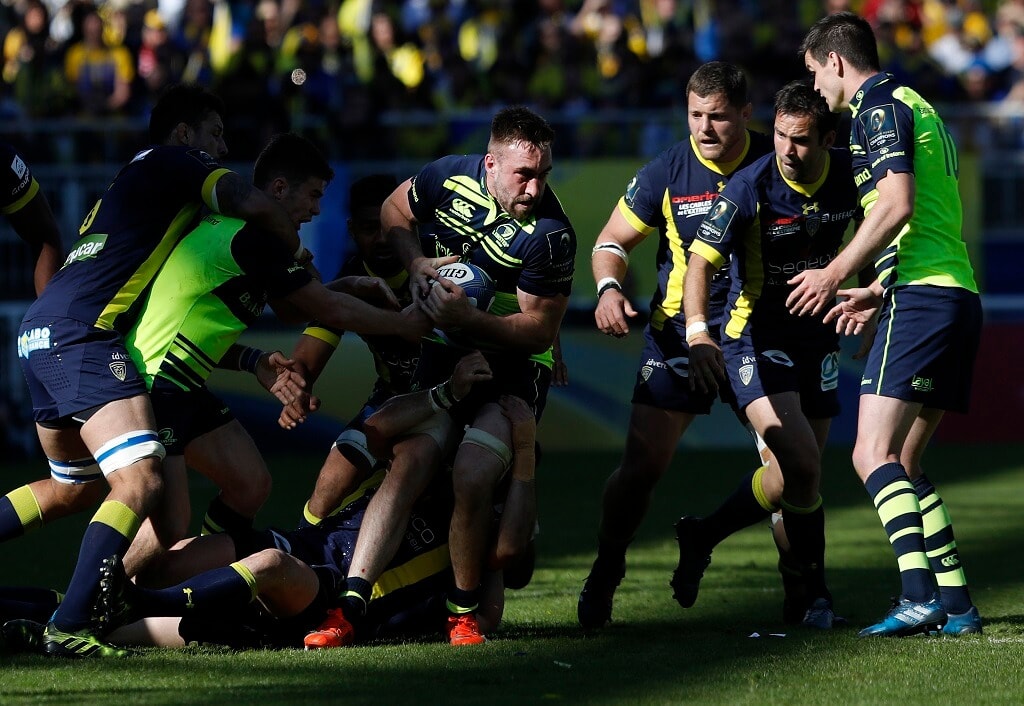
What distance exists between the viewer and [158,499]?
5723mm

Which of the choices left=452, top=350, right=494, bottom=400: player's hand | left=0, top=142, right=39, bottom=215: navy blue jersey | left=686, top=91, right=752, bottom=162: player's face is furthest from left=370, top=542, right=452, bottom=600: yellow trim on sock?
left=0, top=142, right=39, bottom=215: navy blue jersey

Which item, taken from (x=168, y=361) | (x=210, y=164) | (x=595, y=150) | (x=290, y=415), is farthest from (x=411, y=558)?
(x=595, y=150)

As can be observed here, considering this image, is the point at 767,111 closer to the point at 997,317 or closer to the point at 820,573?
Answer: the point at 997,317

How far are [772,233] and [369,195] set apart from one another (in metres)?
2.05

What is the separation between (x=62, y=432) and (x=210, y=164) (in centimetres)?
124

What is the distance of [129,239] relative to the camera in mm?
5988

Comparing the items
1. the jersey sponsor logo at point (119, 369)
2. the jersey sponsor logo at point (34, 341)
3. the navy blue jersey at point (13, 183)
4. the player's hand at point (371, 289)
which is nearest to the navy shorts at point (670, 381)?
the player's hand at point (371, 289)

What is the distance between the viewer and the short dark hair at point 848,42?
627cm

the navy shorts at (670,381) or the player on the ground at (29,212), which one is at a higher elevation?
the player on the ground at (29,212)

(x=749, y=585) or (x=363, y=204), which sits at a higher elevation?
(x=363, y=204)

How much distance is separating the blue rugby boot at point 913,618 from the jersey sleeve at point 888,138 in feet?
5.62

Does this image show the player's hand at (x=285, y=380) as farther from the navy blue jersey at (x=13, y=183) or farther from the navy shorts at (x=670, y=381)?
the navy shorts at (x=670, y=381)

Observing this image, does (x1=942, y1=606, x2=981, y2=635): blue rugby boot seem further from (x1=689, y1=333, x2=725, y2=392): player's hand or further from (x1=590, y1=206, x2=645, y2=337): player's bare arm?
(x1=590, y1=206, x2=645, y2=337): player's bare arm

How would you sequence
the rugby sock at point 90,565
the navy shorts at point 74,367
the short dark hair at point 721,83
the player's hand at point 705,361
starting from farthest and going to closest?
the short dark hair at point 721,83
the player's hand at point 705,361
the navy shorts at point 74,367
the rugby sock at point 90,565
